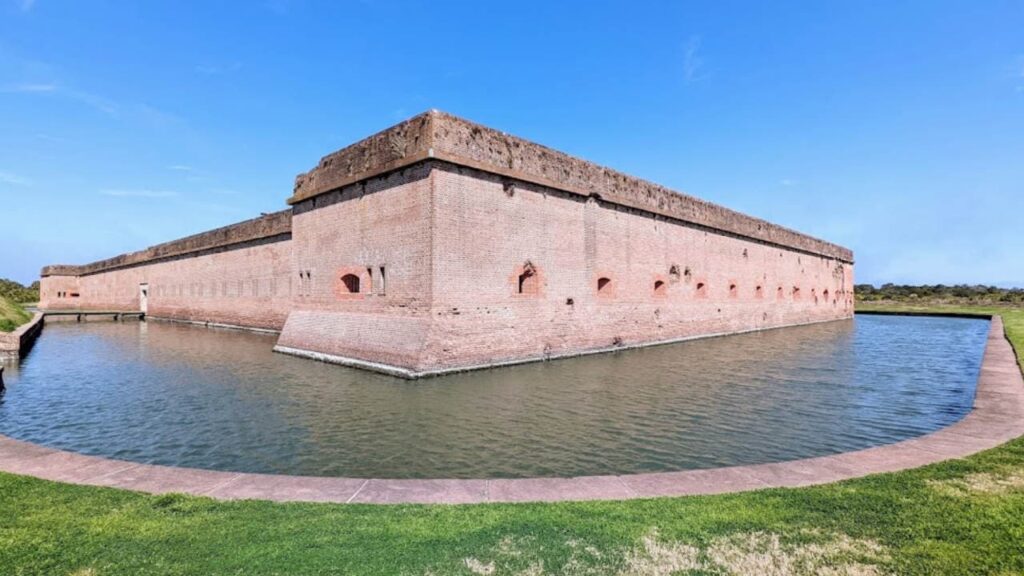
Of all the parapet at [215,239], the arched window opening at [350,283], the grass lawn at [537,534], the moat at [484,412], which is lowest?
the moat at [484,412]

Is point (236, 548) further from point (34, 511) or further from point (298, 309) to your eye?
point (298, 309)

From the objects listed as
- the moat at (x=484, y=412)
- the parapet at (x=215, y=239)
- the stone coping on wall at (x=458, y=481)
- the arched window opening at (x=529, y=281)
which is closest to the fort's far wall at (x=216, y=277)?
the parapet at (x=215, y=239)

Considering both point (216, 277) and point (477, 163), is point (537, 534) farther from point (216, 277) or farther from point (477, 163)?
point (216, 277)

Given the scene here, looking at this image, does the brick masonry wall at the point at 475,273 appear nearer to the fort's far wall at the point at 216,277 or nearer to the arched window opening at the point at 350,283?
the arched window opening at the point at 350,283

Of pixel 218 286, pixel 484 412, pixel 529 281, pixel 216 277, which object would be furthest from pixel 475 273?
pixel 216 277

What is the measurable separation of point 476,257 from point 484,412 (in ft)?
15.9

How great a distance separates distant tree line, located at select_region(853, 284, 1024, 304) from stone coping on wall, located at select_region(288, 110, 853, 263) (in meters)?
48.8

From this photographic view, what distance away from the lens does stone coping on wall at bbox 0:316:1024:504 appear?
3674mm

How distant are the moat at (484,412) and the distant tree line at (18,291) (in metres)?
52.2

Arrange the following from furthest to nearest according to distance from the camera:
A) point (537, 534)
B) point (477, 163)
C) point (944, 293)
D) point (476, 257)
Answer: point (944, 293)
point (476, 257)
point (477, 163)
point (537, 534)

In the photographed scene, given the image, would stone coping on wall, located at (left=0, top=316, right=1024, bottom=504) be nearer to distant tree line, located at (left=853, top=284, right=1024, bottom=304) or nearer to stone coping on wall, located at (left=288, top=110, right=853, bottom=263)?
stone coping on wall, located at (left=288, top=110, right=853, bottom=263)

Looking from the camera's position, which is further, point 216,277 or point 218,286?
point 216,277

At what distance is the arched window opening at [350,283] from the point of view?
43.3 ft

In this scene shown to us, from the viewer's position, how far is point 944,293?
54.9 m
